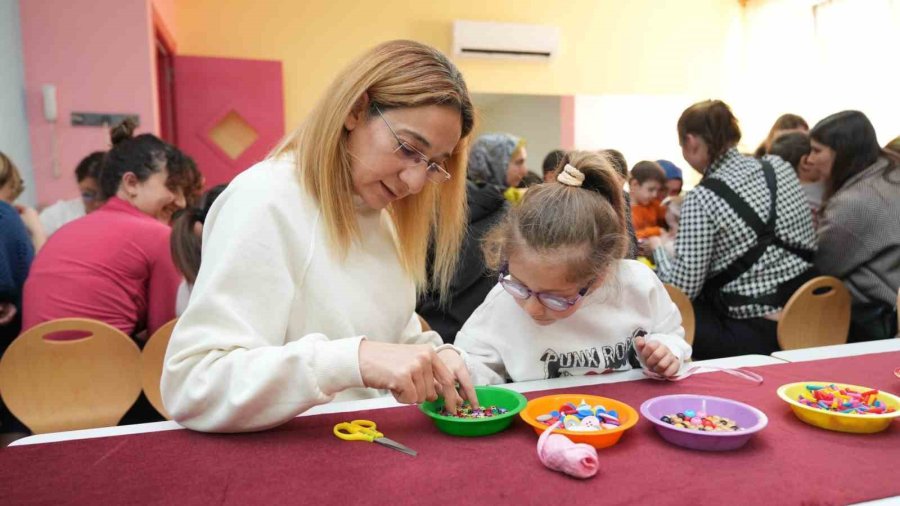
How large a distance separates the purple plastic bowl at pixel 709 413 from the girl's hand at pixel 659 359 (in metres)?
0.17

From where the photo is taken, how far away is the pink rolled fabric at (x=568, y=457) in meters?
0.83

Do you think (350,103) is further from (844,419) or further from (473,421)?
(844,419)

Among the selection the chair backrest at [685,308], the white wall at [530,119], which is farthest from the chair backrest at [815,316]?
the white wall at [530,119]

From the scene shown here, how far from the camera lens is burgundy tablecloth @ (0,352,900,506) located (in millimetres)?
792

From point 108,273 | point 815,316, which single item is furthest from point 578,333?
point 108,273

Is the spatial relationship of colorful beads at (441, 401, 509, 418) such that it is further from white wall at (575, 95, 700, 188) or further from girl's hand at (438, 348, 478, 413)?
white wall at (575, 95, 700, 188)

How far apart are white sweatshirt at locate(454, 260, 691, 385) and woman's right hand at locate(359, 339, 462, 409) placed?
43 cm

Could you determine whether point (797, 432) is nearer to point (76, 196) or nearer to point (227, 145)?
point (76, 196)

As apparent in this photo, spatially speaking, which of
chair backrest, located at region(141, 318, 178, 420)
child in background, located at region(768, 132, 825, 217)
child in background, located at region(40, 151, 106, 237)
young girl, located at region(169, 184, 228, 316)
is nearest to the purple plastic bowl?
chair backrest, located at region(141, 318, 178, 420)

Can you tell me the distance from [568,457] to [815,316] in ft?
6.32

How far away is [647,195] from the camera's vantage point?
4.07 metres

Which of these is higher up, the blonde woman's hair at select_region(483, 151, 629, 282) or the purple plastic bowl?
the blonde woman's hair at select_region(483, 151, 629, 282)

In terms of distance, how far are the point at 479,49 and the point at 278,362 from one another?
17.1 ft

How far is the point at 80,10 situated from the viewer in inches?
152
